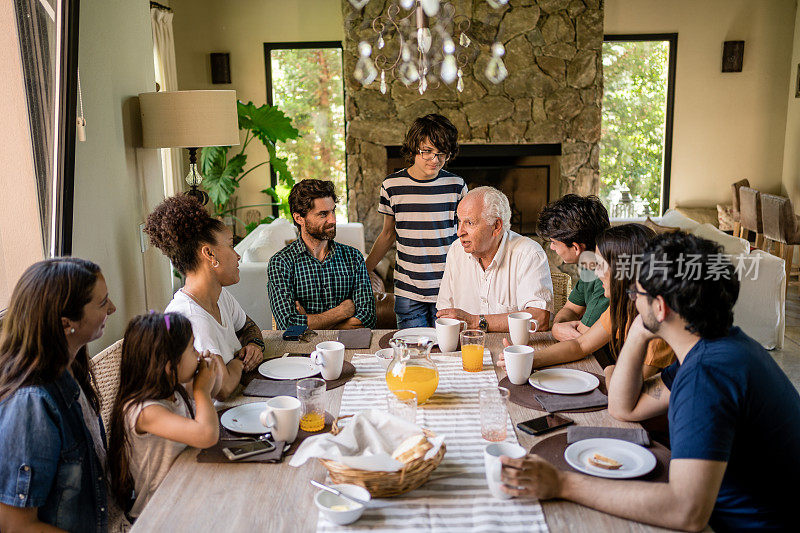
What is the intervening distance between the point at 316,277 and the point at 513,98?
3.73 m

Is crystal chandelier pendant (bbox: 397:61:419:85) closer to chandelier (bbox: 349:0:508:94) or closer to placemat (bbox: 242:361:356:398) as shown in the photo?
chandelier (bbox: 349:0:508:94)

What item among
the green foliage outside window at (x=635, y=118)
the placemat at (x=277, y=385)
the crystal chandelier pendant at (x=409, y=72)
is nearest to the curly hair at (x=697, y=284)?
the placemat at (x=277, y=385)

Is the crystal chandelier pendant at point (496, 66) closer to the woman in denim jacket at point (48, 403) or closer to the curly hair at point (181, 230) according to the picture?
the curly hair at point (181, 230)

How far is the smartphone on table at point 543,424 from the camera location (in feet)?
5.05

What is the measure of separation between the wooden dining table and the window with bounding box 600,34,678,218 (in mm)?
5715

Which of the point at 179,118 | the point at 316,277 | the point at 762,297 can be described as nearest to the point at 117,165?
the point at 179,118

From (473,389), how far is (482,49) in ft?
14.7

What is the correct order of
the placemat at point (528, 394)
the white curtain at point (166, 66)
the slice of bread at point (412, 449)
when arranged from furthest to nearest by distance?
the white curtain at point (166, 66), the placemat at point (528, 394), the slice of bread at point (412, 449)

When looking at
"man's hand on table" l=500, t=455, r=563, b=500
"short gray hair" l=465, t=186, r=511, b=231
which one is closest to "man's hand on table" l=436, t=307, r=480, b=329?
"short gray hair" l=465, t=186, r=511, b=231

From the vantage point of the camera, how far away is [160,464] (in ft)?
4.88

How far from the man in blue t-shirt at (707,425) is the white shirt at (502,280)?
104 centimetres

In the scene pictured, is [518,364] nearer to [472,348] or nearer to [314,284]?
[472,348]

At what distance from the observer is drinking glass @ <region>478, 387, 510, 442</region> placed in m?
1.49

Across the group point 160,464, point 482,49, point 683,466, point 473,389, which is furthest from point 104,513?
point 482,49
